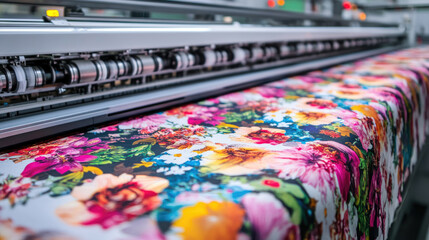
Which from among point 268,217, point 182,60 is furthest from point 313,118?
point 268,217

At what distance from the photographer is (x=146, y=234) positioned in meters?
0.43

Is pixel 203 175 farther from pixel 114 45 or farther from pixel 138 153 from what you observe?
pixel 114 45

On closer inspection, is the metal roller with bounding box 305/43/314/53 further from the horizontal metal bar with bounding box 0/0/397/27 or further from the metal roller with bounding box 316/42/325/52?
the horizontal metal bar with bounding box 0/0/397/27

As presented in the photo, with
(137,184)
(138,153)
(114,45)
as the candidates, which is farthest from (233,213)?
(114,45)

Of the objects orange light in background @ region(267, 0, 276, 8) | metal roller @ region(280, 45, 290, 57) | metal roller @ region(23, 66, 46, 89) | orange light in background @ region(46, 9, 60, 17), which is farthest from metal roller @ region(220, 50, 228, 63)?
orange light in background @ region(267, 0, 276, 8)

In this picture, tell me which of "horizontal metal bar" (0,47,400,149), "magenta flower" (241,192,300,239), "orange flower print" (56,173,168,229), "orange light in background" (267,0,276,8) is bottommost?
"magenta flower" (241,192,300,239)

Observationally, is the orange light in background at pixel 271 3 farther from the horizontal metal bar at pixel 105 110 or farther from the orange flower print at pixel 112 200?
the orange flower print at pixel 112 200

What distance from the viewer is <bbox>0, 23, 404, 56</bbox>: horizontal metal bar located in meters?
0.75

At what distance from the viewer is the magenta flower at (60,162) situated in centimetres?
66

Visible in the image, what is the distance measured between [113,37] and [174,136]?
328 mm

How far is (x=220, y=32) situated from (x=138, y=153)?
78cm

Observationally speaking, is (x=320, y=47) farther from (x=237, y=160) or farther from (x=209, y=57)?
(x=237, y=160)

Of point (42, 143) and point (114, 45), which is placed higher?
point (114, 45)

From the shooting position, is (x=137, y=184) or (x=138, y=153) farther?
(x=138, y=153)
